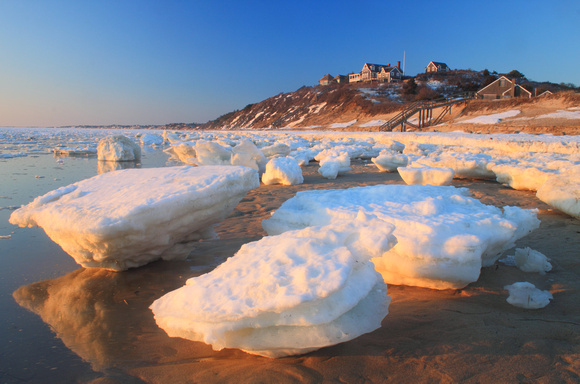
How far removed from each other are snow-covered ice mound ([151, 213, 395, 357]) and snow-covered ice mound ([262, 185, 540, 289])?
2.35ft

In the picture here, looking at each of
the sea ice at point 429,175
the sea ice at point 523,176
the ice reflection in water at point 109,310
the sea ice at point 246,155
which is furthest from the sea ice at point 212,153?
the sea ice at point 523,176

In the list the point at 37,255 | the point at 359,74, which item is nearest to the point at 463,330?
the point at 37,255

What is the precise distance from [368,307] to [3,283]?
274 cm

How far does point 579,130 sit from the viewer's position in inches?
543

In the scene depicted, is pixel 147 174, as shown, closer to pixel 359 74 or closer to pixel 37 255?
pixel 37 255

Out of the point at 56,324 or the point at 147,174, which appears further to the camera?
the point at 147,174

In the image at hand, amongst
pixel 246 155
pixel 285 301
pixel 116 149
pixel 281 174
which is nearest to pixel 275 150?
pixel 246 155

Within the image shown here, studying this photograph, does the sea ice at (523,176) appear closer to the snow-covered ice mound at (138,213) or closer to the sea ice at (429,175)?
the sea ice at (429,175)

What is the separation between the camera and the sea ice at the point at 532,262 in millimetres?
2732

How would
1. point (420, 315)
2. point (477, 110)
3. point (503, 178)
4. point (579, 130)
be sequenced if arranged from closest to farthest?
point (420, 315) < point (503, 178) < point (579, 130) < point (477, 110)

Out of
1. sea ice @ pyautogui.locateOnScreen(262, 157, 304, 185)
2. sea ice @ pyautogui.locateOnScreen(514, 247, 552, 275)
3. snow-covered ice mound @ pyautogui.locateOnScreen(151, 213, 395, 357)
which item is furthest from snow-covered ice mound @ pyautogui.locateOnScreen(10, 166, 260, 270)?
sea ice @ pyautogui.locateOnScreen(262, 157, 304, 185)

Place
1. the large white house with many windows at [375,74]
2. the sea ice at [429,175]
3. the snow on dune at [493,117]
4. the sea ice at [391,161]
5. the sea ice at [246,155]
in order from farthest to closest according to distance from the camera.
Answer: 1. the large white house with many windows at [375,74]
2. the snow on dune at [493,117]
3. the sea ice at [391,161]
4. the sea ice at [246,155]
5. the sea ice at [429,175]

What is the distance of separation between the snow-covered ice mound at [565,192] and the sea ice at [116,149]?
11.4 metres

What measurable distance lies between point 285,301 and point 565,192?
13.8 ft
